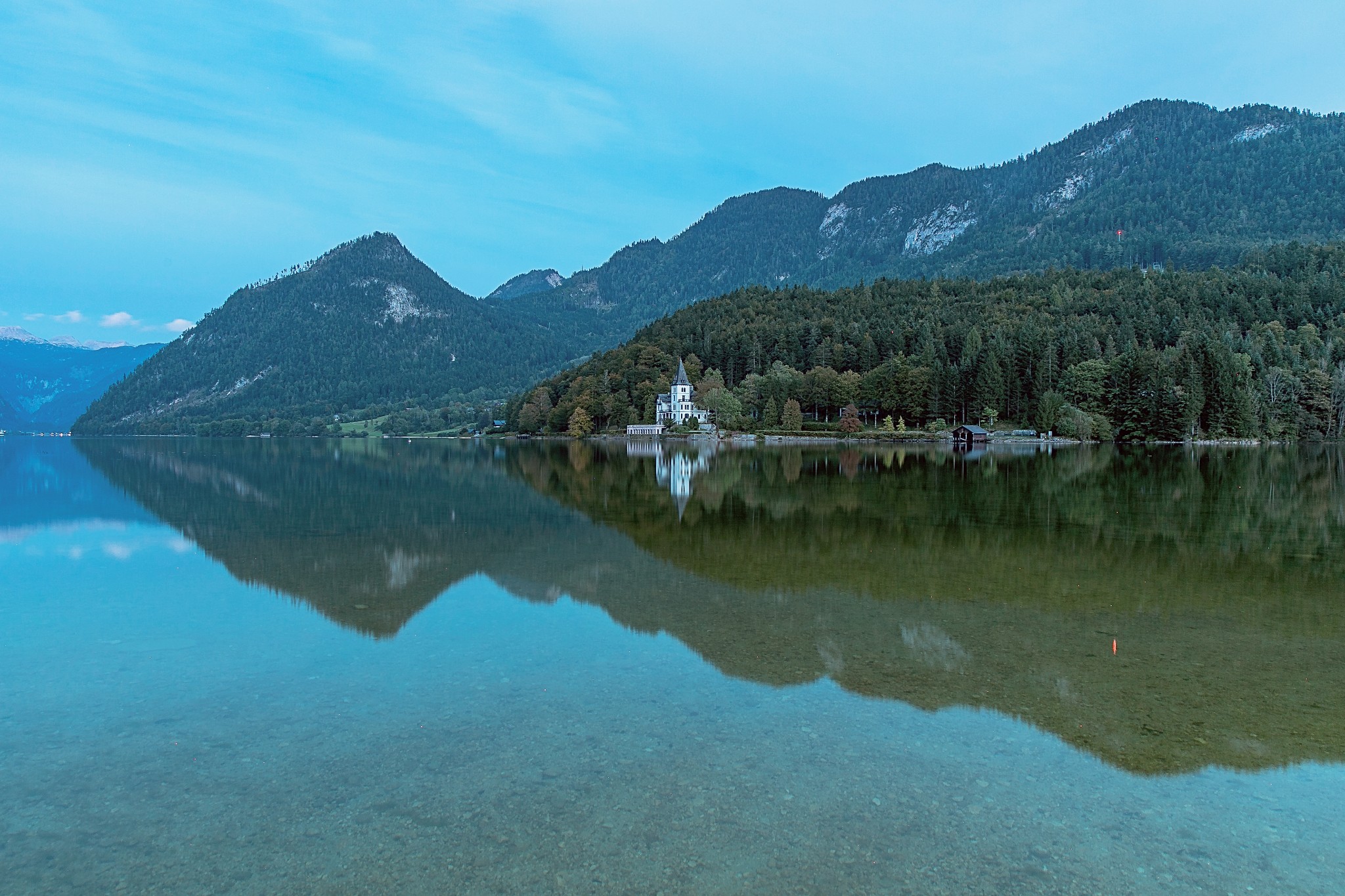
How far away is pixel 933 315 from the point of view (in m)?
131

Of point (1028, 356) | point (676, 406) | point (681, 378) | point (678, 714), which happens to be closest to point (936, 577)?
point (678, 714)

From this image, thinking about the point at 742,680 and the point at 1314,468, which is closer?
the point at 742,680

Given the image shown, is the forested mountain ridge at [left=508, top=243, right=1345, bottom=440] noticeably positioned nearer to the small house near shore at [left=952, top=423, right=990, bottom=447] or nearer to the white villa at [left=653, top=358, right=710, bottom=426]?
the white villa at [left=653, top=358, right=710, bottom=426]

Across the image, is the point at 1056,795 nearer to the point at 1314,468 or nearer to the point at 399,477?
the point at 399,477

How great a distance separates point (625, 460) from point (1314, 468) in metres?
45.7

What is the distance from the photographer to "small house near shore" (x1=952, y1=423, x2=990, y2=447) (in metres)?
90.2

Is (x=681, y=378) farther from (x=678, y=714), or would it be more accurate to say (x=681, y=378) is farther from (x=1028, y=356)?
(x=678, y=714)

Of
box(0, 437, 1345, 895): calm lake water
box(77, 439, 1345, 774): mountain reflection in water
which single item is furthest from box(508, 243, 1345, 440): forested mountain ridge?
box(0, 437, 1345, 895): calm lake water

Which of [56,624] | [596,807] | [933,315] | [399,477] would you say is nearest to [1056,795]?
[596,807]

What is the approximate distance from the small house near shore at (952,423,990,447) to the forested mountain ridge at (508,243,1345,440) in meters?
9.65

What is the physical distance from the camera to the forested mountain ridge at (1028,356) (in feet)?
300

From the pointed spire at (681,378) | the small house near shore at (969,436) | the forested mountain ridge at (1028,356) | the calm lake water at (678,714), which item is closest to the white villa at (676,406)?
the pointed spire at (681,378)

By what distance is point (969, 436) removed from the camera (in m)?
91.2

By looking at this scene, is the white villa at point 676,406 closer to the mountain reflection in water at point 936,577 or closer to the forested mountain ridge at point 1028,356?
the forested mountain ridge at point 1028,356
